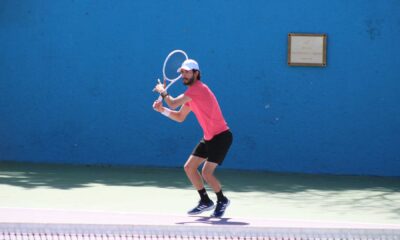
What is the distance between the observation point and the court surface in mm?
7699

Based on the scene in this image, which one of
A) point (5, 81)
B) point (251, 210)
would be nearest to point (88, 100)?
point (5, 81)

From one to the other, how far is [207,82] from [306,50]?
4.54ft

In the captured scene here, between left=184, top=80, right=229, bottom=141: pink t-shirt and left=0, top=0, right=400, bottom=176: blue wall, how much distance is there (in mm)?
4122

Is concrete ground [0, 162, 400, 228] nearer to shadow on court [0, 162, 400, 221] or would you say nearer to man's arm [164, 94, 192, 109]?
shadow on court [0, 162, 400, 221]

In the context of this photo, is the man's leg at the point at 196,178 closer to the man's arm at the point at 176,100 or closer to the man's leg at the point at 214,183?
the man's leg at the point at 214,183

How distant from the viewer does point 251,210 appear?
8.58m

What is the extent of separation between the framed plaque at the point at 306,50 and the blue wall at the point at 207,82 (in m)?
0.08

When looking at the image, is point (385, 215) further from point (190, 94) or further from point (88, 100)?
point (88, 100)

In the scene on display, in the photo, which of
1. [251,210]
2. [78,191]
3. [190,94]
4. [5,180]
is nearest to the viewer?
[190,94]

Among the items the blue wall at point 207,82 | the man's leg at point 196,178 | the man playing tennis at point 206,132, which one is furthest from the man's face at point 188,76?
the blue wall at point 207,82

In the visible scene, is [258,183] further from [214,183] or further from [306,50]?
[214,183]

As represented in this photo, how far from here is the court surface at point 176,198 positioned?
770 centimetres

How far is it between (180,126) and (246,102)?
96cm

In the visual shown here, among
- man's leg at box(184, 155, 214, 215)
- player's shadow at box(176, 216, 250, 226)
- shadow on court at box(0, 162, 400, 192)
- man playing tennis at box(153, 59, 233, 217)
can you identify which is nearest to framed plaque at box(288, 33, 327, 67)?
shadow on court at box(0, 162, 400, 192)
